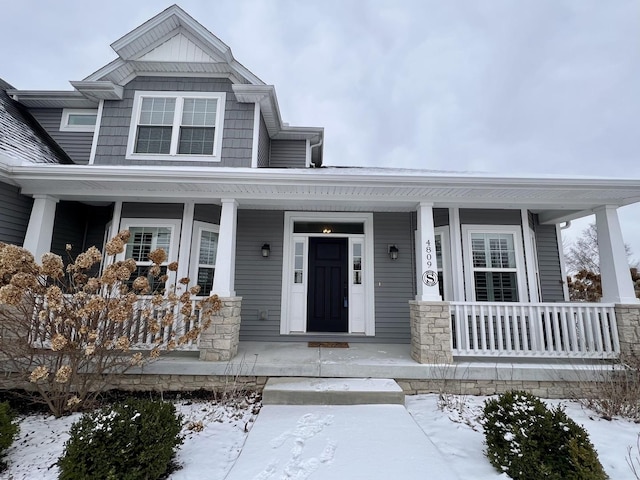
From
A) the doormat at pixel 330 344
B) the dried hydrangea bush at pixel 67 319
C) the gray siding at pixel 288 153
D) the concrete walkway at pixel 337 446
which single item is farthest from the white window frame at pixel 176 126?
the concrete walkway at pixel 337 446

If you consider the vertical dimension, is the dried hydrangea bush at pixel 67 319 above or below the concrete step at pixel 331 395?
above

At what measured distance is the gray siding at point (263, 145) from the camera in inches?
248

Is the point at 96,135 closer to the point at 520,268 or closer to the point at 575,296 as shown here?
the point at 520,268

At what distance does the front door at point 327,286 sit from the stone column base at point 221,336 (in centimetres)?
197

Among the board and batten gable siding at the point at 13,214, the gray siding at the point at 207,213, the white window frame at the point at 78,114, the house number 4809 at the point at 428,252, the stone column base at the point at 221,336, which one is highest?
the white window frame at the point at 78,114

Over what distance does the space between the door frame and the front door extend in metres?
0.11

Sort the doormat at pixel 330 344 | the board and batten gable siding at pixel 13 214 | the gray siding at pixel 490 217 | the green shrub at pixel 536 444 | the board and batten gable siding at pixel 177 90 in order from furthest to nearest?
1. the board and batten gable siding at pixel 177 90
2. the gray siding at pixel 490 217
3. the doormat at pixel 330 344
4. the board and batten gable siding at pixel 13 214
5. the green shrub at pixel 536 444

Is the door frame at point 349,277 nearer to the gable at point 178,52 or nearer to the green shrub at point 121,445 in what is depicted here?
the green shrub at point 121,445

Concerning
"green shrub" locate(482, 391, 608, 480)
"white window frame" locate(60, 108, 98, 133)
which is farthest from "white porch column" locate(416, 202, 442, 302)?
"white window frame" locate(60, 108, 98, 133)

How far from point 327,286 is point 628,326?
4.70m

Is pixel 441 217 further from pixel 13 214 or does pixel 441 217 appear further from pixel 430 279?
pixel 13 214

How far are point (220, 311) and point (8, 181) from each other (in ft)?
12.1

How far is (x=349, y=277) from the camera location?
20.0ft

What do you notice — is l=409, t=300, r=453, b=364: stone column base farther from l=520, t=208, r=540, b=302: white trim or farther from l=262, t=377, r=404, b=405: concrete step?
l=520, t=208, r=540, b=302: white trim
